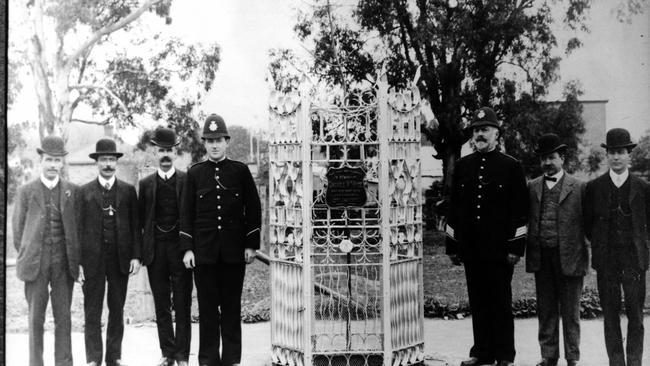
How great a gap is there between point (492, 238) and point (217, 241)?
2.33 metres

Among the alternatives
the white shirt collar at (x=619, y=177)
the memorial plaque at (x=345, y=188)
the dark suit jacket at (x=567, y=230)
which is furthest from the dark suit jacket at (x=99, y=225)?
the white shirt collar at (x=619, y=177)

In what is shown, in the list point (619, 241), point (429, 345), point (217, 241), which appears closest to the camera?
point (619, 241)

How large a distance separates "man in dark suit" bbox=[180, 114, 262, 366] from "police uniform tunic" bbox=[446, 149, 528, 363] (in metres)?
1.85

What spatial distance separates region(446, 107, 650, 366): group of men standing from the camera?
4754 millimetres

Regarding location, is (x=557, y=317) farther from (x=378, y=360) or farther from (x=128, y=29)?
(x=128, y=29)

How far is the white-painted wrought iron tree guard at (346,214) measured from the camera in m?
4.95

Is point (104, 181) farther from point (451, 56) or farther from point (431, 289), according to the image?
point (431, 289)

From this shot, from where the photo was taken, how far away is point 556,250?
494cm

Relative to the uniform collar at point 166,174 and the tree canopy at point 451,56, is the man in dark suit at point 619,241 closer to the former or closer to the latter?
the tree canopy at point 451,56

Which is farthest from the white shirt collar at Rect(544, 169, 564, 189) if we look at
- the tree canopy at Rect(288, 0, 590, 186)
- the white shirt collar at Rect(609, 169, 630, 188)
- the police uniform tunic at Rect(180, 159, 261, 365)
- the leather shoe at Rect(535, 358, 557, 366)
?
the police uniform tunic at Rect(180, 159, 261, 365)

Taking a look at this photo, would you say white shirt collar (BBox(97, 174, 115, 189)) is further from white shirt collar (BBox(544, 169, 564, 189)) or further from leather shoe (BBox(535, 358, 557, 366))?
leather shoe (BBox(535, 358, 557, 366))

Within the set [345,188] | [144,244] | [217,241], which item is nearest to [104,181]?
[144,244]

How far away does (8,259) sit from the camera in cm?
484

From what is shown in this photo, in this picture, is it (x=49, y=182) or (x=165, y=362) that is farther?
(x=165, y=362)
